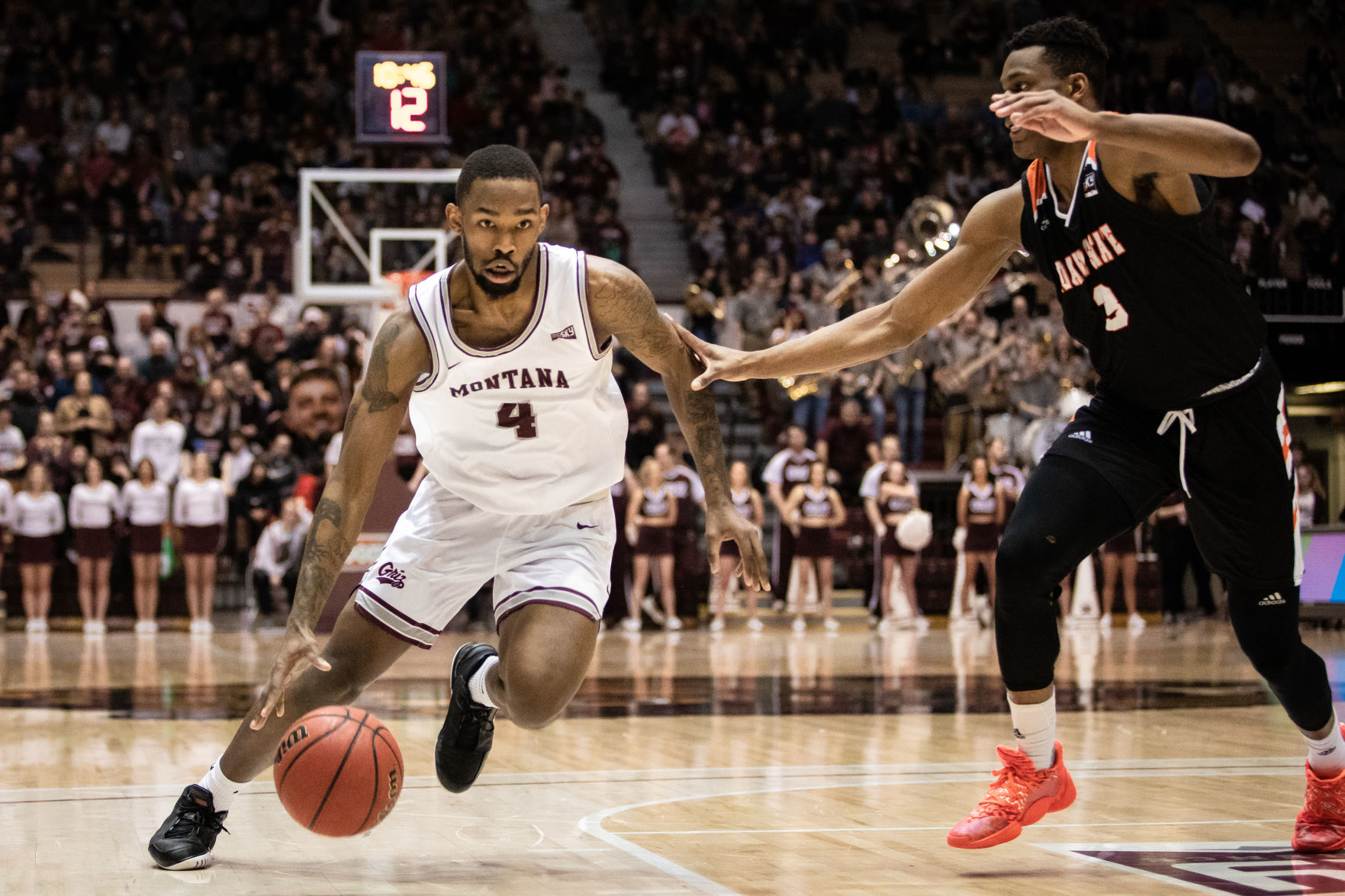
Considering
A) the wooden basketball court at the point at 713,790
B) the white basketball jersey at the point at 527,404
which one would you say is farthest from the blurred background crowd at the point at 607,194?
A: the white basketball jersey at the point at 527,404

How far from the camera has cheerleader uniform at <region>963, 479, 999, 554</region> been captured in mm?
16031

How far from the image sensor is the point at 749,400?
64.6 feet

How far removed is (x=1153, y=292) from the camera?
175 inches

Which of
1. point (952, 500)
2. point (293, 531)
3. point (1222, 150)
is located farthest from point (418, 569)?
point (952, 500)

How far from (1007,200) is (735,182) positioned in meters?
17.7

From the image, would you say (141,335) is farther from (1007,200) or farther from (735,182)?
(1007,200)

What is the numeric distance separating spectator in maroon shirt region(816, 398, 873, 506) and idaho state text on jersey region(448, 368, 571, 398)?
41.7 ft

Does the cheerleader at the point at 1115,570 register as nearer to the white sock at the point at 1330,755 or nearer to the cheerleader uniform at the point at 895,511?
the cheerleader uniform at the point at 895,511

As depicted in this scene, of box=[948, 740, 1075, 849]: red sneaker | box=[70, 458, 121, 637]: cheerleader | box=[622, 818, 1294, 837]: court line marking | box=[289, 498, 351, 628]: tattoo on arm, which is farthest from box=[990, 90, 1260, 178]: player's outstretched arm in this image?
box=[70, 458, 121, 637]: cheerleader

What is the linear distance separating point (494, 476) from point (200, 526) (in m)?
11.4

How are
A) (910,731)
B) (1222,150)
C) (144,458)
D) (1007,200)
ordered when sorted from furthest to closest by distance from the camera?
(144,458) → (910,731) → (1007,200) → (1222,150)

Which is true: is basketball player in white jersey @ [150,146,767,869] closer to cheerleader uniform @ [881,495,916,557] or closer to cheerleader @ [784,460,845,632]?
cheerleader @ [784,460,845,632]

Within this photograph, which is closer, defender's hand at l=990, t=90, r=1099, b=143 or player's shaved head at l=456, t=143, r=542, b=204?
defender's hand at l=990, t=90, r=1099, b=143

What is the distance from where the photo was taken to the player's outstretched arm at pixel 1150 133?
3959 mm
